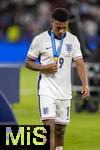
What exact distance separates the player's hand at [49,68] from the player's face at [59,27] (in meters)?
0.41

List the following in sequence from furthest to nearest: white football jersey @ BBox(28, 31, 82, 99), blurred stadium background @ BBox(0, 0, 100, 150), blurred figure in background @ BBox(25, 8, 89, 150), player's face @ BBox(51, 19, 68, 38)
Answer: blurred stadium background @ BBox(0, 0, 100, 150) → white football jersey @ BBox(28, 31, 82, 99) → blurred figure in background @ BBox(25, 8, 89, 150) → player's face @ BBox(51, 19, 68, 38)

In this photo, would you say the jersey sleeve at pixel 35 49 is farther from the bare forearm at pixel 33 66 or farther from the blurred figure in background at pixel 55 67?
the bare forearm at pixel 33 66

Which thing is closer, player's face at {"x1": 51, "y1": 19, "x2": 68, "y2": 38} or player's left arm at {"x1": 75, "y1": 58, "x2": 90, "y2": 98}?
player's face at {"x1": 51, "y1": 19, "x2": 68, "y2": 38}

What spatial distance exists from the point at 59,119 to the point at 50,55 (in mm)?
896

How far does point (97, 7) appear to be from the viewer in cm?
3800

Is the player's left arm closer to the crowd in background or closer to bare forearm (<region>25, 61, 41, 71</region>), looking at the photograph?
bare forearm (<region>25, 61, 41, 71</region>)

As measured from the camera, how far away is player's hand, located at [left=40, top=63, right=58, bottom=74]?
33.9 feet

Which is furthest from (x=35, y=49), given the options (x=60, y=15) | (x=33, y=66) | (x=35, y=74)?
(x=35, y=74)

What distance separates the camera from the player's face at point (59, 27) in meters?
10.3

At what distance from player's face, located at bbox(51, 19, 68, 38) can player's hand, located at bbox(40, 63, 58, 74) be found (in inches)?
16.1

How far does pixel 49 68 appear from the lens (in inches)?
408

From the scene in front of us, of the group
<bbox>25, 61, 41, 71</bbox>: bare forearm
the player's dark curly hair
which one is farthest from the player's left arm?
the player's dark curly hair

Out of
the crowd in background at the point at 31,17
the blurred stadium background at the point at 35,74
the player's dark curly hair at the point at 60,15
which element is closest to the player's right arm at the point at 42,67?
the player's dark curly hair at the point at 60,15

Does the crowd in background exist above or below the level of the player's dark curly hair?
above
